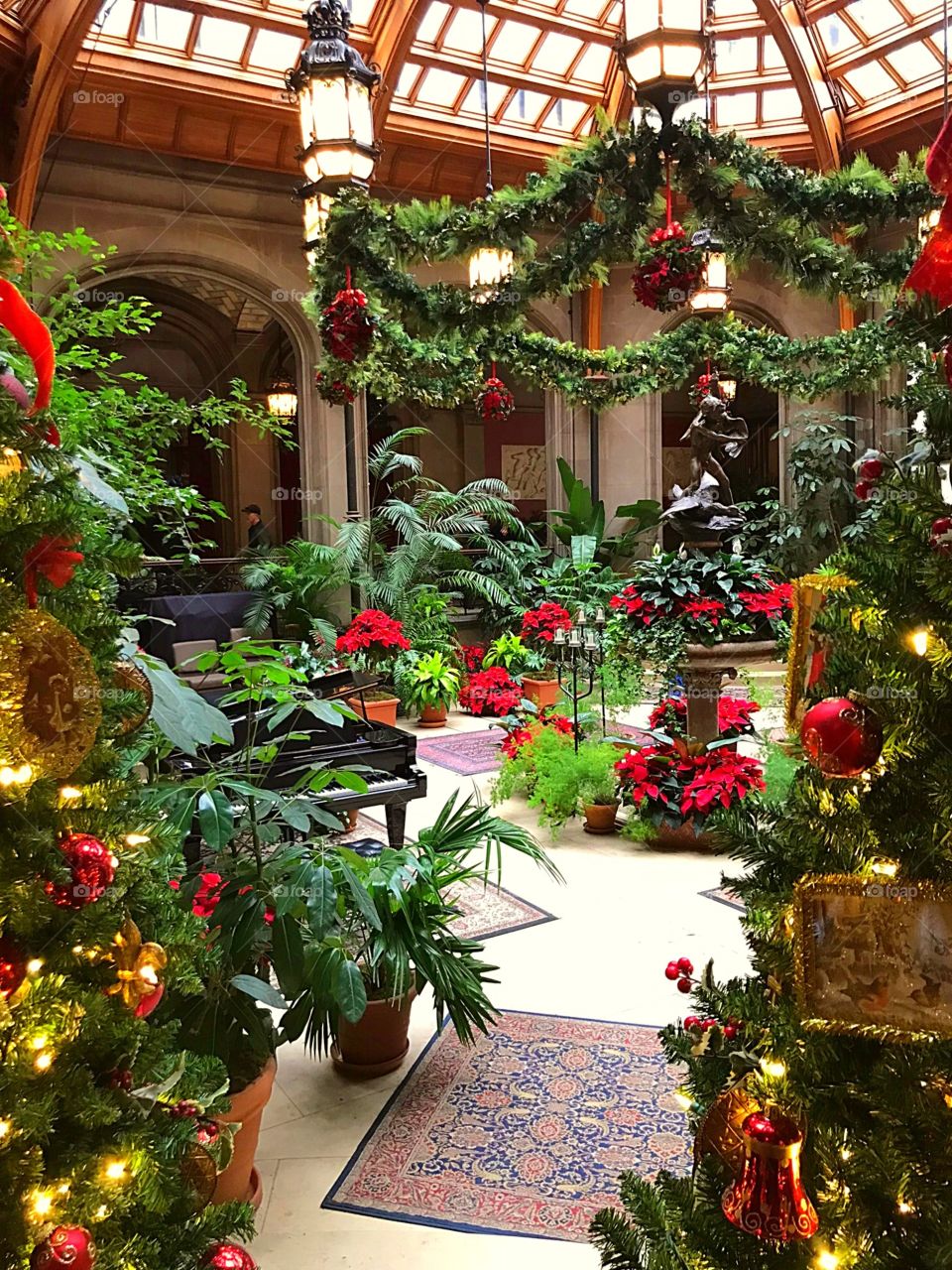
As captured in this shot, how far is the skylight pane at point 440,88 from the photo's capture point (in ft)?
32.3

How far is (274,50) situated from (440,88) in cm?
189

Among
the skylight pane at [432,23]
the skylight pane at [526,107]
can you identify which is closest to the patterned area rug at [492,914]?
the skylight pane at [432,23]

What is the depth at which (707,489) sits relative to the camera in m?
5.43

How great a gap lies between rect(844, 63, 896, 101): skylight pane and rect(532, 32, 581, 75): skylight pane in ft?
10.1

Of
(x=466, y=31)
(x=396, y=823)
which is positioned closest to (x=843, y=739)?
(x=396, y=823)

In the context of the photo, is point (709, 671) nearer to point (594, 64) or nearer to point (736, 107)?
point (594, 64)

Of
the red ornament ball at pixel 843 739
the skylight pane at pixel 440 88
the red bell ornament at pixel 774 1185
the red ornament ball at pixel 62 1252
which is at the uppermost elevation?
the skylight pane at pixel 440 88

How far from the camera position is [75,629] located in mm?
1502

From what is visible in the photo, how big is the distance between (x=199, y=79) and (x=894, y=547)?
9472 mm

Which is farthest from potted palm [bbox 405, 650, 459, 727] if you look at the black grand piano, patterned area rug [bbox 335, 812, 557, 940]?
patterned area rug [bbox 335, 812, 557, 940]

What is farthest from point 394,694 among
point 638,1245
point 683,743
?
point 638,1245

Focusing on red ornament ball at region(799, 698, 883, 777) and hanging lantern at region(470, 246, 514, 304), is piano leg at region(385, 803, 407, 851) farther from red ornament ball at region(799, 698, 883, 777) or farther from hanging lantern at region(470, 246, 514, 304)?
red ornament ball at region(799, 698, 883, 777)

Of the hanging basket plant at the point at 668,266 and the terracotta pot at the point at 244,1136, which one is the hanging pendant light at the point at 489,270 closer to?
the hanging basket plant at the point at 668,266

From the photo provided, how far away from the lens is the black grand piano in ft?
14.8
